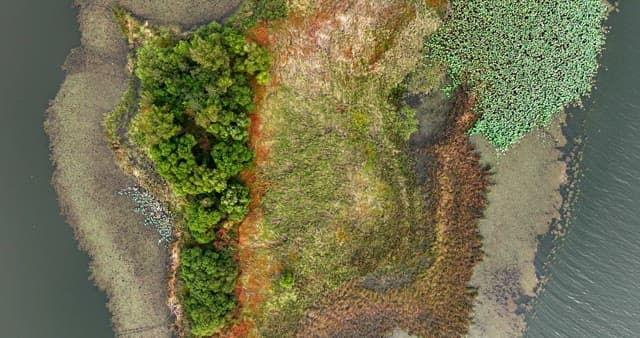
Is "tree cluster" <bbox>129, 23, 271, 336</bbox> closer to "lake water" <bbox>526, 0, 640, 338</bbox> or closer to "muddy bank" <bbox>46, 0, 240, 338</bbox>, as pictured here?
"muddy bank" <bbox>46, 0, 240, 338</bbox>

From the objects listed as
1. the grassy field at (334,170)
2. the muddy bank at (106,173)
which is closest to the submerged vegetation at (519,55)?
the grassy field at (334,170)

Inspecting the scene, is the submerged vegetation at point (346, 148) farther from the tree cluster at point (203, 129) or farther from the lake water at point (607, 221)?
the lake water at point (607, 221)

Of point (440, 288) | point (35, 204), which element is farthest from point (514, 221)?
point (35, 204)

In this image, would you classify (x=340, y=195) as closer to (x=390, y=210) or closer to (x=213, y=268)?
(x=390, y=210)

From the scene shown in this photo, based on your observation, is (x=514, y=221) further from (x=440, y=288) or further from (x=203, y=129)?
(x=203, y=129)

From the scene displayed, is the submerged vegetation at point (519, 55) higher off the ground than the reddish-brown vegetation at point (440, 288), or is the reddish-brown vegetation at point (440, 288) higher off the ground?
the submerged vegetation at point (519, 55)

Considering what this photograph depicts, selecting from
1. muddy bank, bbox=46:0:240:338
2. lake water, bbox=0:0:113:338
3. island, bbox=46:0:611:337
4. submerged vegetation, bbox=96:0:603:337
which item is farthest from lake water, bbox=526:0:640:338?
lake water, bbox=0:0:113:338
